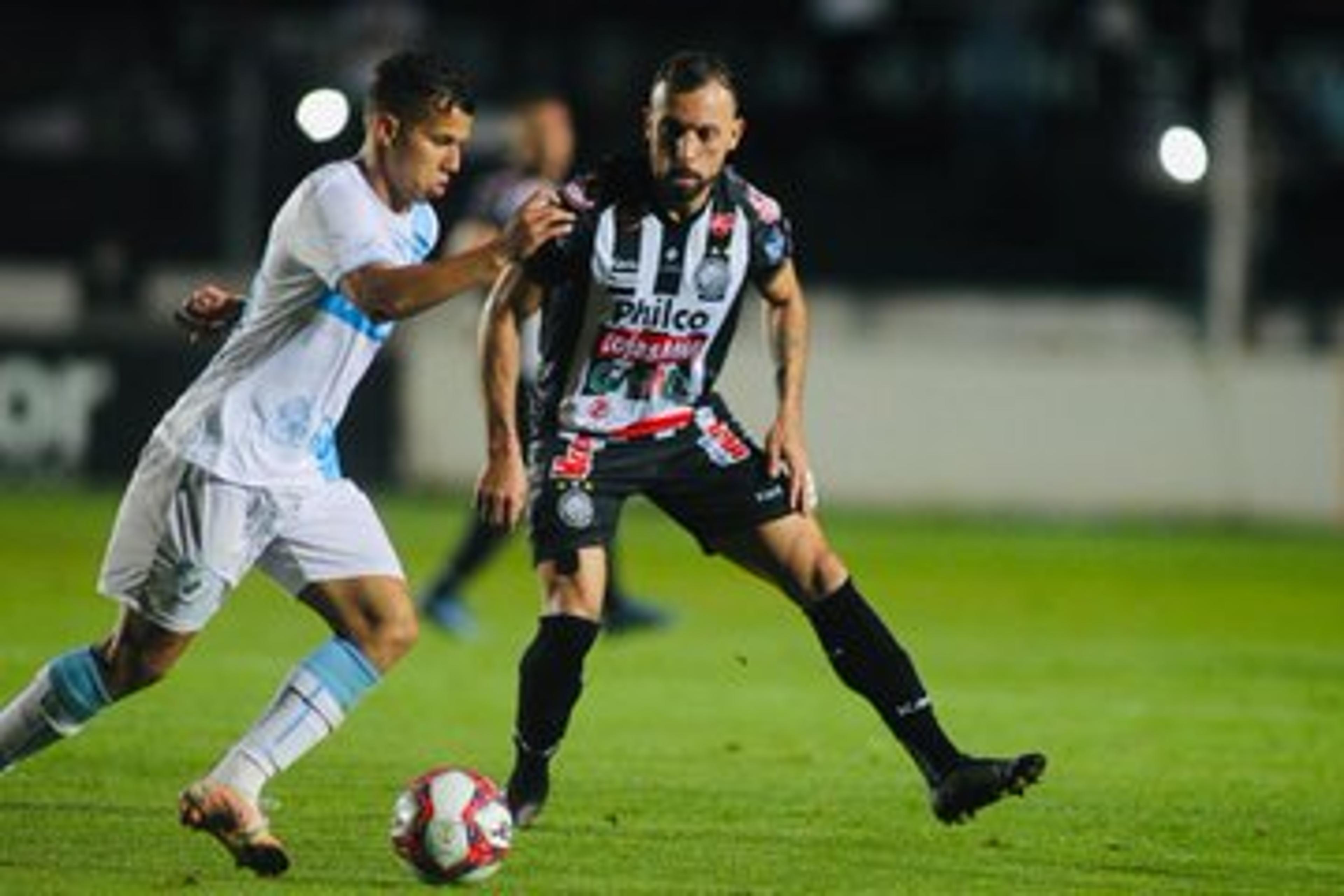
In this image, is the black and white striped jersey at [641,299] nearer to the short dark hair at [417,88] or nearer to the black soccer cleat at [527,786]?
the short dark hair at [417,88]

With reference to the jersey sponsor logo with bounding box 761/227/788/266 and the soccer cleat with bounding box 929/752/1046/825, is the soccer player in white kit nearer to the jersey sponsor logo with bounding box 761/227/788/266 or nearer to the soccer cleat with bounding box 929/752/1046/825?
the jersey sponsor logo with bounding box 761/227/788/266

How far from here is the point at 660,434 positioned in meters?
9.07

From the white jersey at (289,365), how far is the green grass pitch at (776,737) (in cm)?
105

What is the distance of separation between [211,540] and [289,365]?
49 cm

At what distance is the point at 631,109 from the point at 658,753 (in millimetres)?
14916

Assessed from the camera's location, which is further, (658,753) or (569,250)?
(658,753)

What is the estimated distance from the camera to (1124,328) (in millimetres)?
23562

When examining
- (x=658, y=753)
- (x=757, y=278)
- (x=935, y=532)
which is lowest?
(x=935, y=532)

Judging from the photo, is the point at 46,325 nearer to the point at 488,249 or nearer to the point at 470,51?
the point at 470,51

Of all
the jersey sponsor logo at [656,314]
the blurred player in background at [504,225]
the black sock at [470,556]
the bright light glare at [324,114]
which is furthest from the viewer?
the black sock at [470,556]

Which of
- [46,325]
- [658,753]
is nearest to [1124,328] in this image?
[46,325]

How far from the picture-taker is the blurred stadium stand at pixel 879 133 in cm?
2409

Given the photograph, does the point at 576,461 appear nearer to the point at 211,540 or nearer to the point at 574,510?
the point at 574,510

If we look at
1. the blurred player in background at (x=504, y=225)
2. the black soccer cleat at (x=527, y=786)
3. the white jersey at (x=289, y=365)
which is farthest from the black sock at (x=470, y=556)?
the white jersey at (x=289, y=365)
